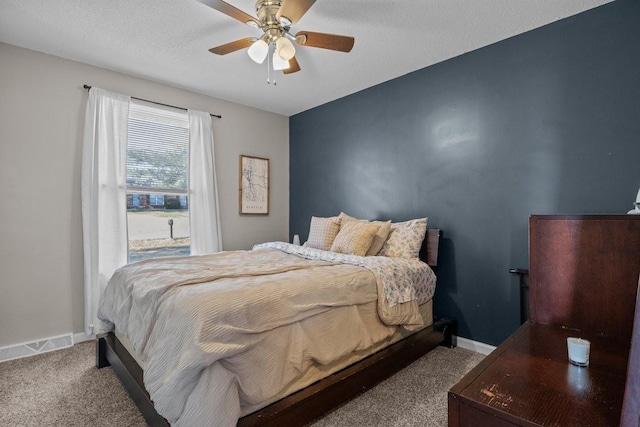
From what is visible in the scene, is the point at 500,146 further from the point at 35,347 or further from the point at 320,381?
the point at 35,347

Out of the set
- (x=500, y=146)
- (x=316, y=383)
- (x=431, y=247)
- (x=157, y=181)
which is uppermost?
(x=500, y=146)

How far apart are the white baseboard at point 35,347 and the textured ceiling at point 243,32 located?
2497mm

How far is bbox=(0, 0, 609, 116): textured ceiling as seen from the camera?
7.04 feet

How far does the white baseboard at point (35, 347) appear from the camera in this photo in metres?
2.55

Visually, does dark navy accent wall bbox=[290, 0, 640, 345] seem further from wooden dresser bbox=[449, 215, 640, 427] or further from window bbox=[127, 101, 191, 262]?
window bbox=[127, 101, 191, 262]

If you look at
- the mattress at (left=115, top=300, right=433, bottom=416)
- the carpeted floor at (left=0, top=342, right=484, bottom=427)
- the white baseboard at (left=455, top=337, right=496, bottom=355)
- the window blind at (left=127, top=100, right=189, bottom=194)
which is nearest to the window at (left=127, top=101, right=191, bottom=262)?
the window blind at (left=127, top=100, right=189, bottom=194)

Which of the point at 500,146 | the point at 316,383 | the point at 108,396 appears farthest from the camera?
the point at 500,146

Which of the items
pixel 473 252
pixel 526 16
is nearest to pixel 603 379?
pixel 473 252

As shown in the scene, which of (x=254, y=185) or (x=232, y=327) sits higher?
(x=254, y=185)

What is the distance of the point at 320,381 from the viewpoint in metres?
1.76

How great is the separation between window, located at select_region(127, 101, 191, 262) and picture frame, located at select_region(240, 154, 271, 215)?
713mm

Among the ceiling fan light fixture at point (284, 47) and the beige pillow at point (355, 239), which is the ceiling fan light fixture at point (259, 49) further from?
the beige pillow at point (355, 239)

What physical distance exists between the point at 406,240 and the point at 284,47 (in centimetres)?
183

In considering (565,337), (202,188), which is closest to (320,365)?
(565,337)
